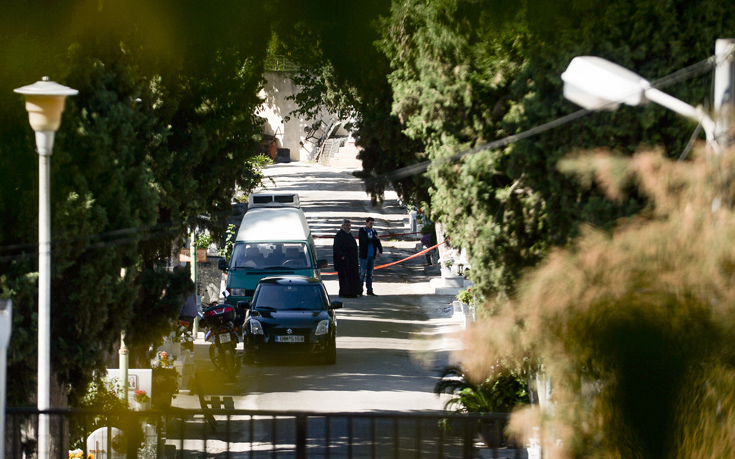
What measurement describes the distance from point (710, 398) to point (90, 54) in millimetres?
7964

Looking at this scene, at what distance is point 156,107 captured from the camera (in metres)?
12.0

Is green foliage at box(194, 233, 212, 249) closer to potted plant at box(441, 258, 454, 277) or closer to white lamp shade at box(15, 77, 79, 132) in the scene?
potted plant at box(441, 258, 454, 277)

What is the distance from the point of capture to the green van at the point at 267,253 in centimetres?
1798

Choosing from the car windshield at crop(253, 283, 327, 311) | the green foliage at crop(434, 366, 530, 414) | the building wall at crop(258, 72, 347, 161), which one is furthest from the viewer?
the building wall at crop(258, 72, 347, 161)

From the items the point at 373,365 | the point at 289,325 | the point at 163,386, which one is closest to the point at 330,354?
the point at 373,365

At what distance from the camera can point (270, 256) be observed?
18672mm

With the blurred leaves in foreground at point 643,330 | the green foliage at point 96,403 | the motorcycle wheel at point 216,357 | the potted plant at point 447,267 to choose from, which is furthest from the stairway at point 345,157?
the blurred leaves in foreground at point 643,330

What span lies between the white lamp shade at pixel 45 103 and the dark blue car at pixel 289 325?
7.98m

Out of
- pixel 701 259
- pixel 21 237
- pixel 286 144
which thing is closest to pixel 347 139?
pixel 286 144

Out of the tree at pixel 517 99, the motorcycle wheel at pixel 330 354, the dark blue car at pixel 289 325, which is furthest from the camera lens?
the motorcycle wheel at pixel 330 354

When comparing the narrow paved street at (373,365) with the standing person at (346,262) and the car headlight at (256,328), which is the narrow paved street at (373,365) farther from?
the car headlight at (256,328)

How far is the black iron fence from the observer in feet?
18.1

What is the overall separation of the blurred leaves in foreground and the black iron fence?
1.55 meters

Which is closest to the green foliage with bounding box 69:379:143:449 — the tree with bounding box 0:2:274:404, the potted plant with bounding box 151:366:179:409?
the tree with bounding box 0:2:274:404
